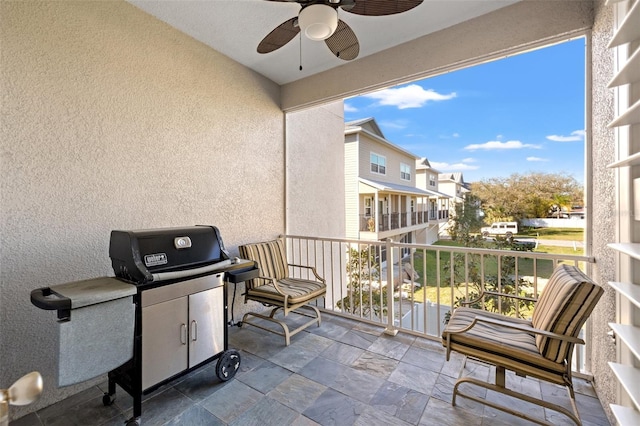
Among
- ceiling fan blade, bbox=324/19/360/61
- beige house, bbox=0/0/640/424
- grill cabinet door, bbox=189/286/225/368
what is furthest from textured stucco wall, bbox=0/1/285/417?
ceiling fan blade, bbox=324/19/360/61

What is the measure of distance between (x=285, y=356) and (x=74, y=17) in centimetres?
325

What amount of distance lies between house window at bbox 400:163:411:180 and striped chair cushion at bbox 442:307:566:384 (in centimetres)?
730

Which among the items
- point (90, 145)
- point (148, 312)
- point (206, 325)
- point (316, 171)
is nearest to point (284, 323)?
point (206, 325)

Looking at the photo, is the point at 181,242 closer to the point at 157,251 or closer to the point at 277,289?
the point at 157,251

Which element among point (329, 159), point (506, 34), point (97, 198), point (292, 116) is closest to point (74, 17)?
point (97, 198)

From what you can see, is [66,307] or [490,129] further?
[490,129]

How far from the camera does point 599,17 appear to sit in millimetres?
1931

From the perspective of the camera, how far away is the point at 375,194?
23.9 feet

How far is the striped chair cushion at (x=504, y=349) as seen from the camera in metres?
1.57

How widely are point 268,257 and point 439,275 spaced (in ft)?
6.31

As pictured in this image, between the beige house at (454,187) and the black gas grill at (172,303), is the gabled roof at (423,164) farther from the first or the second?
the black gas grill at (172,303)

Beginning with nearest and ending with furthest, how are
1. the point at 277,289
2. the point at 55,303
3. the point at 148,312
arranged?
the point at 55,303, the point at 148,312, the point at 277,289

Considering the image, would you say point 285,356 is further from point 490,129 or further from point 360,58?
point 490,129

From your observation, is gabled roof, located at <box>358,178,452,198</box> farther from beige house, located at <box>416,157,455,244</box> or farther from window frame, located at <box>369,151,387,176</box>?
window frame, located at <box>369,151,387,176</box>
